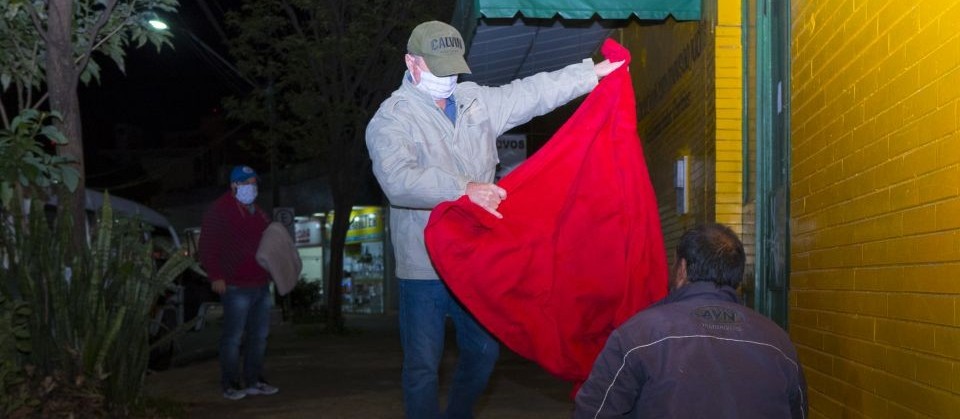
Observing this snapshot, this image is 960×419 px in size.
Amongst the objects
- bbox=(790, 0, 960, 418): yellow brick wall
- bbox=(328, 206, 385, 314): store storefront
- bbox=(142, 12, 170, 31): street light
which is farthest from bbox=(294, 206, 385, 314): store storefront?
bbox=(790, 0, 960, 418): yellow brick wall

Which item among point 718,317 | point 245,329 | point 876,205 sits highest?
point 876,205

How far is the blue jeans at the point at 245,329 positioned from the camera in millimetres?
9266

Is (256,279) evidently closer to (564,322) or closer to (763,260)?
(763,260)

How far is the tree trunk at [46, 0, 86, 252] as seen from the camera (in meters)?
7.06

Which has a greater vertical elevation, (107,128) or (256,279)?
(107,128)

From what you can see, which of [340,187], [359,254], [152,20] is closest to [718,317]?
[152,20]

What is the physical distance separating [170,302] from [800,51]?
8.56 metres

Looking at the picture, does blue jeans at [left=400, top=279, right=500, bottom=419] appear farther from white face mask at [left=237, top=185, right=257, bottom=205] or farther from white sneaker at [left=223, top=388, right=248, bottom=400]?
white sneaker at [left=223, top=388, right=248, bottom=400]

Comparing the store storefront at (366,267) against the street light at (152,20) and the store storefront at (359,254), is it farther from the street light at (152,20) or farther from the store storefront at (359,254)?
the street light at (152,20)

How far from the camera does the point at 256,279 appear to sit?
9.30 m

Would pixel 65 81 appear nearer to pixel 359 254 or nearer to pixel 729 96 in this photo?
pixel 729 96

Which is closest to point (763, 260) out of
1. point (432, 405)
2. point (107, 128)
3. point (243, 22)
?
point (432, 405)

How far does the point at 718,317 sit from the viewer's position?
3.28 m

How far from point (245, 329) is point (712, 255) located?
6790 millimetres
